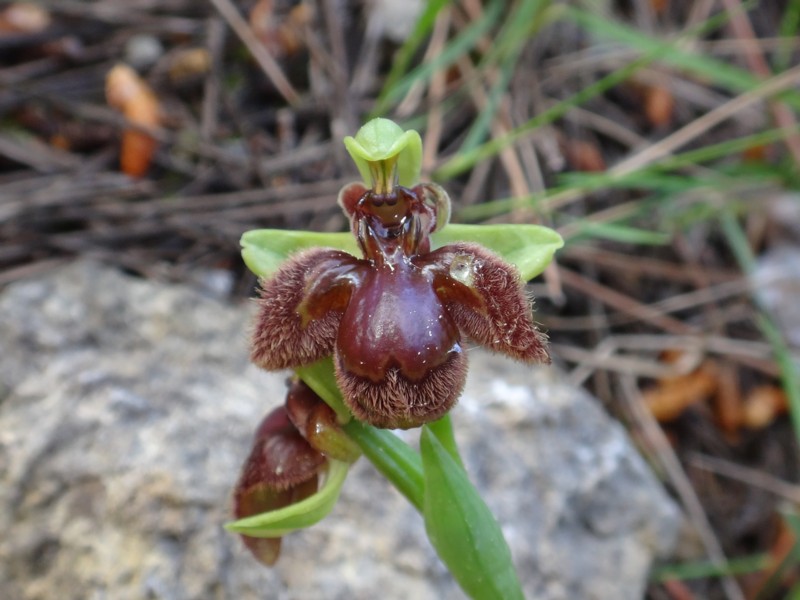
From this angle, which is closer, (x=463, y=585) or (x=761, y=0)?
(x=463, y=585)

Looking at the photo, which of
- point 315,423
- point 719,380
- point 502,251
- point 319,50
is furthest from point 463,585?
point 319,50

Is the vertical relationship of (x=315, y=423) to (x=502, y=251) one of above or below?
below

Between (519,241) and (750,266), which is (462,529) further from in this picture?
(750,266)

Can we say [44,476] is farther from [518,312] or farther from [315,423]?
[518,312]

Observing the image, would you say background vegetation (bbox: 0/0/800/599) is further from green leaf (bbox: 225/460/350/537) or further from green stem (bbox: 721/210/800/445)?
green leaf (bbox: 225/460/350/537)

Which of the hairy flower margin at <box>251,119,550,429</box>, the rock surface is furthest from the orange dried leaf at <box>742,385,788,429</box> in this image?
the hairy flower margin at <box>251,119,550,429</box>

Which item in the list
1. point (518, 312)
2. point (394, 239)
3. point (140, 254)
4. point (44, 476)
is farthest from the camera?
point (140, 254)

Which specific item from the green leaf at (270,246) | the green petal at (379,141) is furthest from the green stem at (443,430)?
the green petal at (379,141)

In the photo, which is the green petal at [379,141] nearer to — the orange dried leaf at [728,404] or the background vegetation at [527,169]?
the background vegetation at [527,169]
